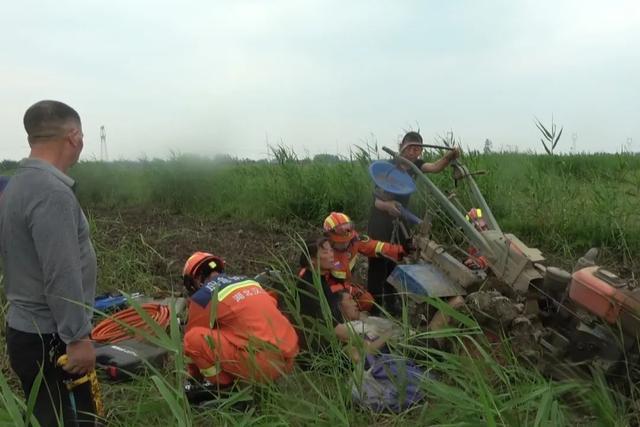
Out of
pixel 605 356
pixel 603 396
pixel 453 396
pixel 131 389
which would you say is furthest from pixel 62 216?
pixel 605 356

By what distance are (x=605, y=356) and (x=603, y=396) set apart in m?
0.53

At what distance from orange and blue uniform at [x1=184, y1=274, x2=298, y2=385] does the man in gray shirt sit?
2.33 ft

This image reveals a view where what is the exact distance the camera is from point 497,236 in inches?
136

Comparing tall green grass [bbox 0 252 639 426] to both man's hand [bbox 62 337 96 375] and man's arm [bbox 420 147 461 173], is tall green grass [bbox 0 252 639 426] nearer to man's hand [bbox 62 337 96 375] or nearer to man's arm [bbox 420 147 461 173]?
man's hand [bbox 62 337 96 375]

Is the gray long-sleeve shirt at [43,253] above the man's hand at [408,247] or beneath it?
above

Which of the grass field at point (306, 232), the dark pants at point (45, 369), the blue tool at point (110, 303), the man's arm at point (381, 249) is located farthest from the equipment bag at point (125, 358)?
the man's arm at point (381, 249)

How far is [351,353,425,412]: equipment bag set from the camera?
8.07 feet

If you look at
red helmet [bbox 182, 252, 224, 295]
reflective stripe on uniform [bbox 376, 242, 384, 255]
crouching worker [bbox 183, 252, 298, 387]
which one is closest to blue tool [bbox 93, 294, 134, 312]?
red helmet [bbox 182, 252, 224, 295]

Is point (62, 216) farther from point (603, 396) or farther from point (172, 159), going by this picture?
point (172, 159)

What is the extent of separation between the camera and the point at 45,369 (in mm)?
2398

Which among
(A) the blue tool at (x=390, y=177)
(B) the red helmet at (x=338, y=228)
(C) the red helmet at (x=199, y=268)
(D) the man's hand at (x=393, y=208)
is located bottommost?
(C) the red helmet at (x=199, y=268)

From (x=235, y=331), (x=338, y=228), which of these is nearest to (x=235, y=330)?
(x=235, y=331)

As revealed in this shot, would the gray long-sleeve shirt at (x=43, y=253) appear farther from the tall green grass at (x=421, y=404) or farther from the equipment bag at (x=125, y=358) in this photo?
the equipment bag at (x=125, y=358)

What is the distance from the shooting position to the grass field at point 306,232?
7.41 feet
